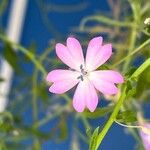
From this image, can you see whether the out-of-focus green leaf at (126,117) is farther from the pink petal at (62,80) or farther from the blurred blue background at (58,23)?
the blurred blue background at (58,23)

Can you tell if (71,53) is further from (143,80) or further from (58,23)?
(58,23)

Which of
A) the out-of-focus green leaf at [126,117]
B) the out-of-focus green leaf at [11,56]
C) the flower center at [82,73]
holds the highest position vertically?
the out-of-focus green leaf at [11,56]

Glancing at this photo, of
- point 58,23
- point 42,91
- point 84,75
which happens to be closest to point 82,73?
point 84,75

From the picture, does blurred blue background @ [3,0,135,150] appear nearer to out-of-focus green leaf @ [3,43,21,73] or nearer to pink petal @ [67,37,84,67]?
out-of-focus green leaf @ [3,43,21,73]

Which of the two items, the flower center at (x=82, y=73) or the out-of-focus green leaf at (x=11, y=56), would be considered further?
the out-of-focus green leaf at (x=11, y=56)

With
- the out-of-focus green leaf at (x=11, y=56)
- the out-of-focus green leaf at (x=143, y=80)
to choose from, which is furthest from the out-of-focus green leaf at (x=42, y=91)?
the out-of-focus green leaf at (x=143, y=80)

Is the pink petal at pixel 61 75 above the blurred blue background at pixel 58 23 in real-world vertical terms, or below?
below

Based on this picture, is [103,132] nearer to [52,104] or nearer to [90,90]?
[90,90]
